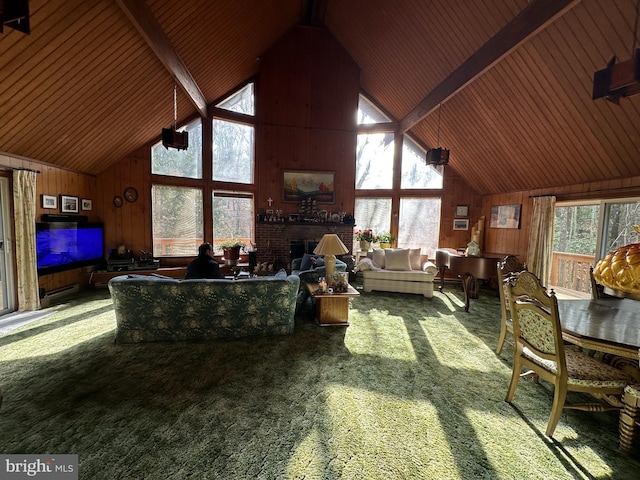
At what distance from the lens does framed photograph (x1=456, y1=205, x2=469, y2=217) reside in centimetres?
697

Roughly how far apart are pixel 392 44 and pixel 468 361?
Result: 18.9 feet

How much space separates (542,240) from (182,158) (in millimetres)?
7647

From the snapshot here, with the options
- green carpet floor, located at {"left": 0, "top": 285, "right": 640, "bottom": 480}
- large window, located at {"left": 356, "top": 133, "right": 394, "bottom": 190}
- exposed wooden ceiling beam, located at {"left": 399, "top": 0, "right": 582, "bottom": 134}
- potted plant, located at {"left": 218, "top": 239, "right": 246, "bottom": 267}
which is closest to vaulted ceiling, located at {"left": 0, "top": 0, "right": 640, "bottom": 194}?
exposed wooden ceiling beam, located at {"left": 399, "top": 0, "right": 582, "bottom": 134}

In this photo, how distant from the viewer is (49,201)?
14.8ft

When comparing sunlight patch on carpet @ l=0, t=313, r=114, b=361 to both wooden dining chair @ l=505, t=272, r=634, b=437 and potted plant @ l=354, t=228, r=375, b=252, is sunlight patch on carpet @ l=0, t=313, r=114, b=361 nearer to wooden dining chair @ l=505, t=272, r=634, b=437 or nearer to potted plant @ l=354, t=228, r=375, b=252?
wooden dining chair @ l=505, t=272, r=634, b=437

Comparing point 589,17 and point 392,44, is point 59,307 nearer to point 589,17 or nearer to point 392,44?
point 392,44

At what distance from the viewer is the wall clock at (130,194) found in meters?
5.82

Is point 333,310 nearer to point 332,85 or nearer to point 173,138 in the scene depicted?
point 173,138

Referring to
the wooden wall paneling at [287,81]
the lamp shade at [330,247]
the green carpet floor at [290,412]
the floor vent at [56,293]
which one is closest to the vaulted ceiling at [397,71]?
the wooden wall paneling at [287,81]

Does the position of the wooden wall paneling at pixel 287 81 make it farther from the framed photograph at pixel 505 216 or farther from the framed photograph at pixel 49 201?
the framed photograph at pixel 505 216

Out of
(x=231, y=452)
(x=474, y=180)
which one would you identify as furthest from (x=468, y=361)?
(x=474, y=180)

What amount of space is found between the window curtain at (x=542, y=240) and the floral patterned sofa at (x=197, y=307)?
473 centimetres

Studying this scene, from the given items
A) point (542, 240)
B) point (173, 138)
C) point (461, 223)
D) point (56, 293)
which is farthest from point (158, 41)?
point (461, 223)

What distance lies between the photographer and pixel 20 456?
1590 millimetres
